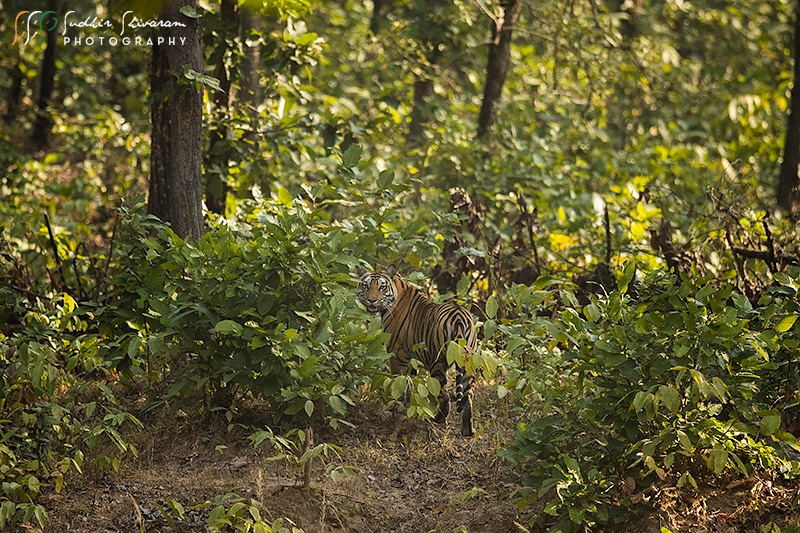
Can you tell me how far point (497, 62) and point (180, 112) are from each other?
15.0 ft

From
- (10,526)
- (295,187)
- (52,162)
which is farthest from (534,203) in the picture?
(52,162)

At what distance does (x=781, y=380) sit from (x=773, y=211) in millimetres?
4832

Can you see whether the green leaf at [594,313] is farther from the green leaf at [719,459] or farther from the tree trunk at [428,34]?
the tree trunk at [428,34]

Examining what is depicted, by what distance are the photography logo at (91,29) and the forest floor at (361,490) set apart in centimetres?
255

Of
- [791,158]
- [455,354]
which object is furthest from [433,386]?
[791,158]

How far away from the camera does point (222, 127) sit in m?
7.24

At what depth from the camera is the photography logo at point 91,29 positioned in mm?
6102

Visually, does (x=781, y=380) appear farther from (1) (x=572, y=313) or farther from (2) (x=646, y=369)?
(1) (x=572, y=313)

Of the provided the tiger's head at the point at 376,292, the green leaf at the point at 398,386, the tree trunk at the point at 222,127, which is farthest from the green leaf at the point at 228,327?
the tree trunk at the point at 222,127

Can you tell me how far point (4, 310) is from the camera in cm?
550

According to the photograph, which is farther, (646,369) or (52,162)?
(52,162)

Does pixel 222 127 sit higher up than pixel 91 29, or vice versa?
pixel 91 29

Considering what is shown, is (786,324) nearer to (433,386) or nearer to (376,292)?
(433,386)

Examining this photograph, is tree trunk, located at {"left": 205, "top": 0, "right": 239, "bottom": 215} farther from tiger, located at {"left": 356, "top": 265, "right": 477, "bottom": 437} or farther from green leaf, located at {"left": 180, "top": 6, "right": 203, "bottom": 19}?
tiger, located at {"left": 356, "top": 265, "right": 477, "bottom": 437}
